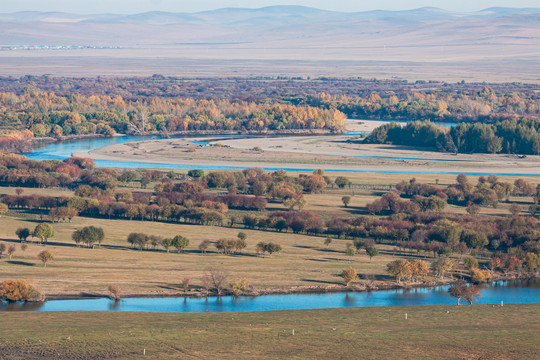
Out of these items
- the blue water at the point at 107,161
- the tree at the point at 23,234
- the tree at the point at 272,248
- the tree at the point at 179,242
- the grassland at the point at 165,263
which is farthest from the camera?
the blue water at the point at 107,161

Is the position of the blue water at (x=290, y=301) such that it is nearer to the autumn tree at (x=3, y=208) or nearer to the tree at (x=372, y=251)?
the tree at (x=372, y=251)

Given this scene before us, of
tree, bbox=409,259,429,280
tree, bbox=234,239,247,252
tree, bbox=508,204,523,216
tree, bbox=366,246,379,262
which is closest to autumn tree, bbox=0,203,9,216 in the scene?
tree, bbox=234,239,247,252

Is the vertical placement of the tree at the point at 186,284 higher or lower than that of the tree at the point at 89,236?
lower

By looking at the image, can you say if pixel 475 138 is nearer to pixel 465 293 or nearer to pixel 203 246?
pixel 203 246

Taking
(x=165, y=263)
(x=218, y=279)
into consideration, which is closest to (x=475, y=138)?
(x=165, y=263)

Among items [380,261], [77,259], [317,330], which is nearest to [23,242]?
[77,259]

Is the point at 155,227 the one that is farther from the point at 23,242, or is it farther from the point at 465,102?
the point at 465,102

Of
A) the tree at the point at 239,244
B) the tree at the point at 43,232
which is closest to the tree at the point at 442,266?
the tree at the point at 239,244
